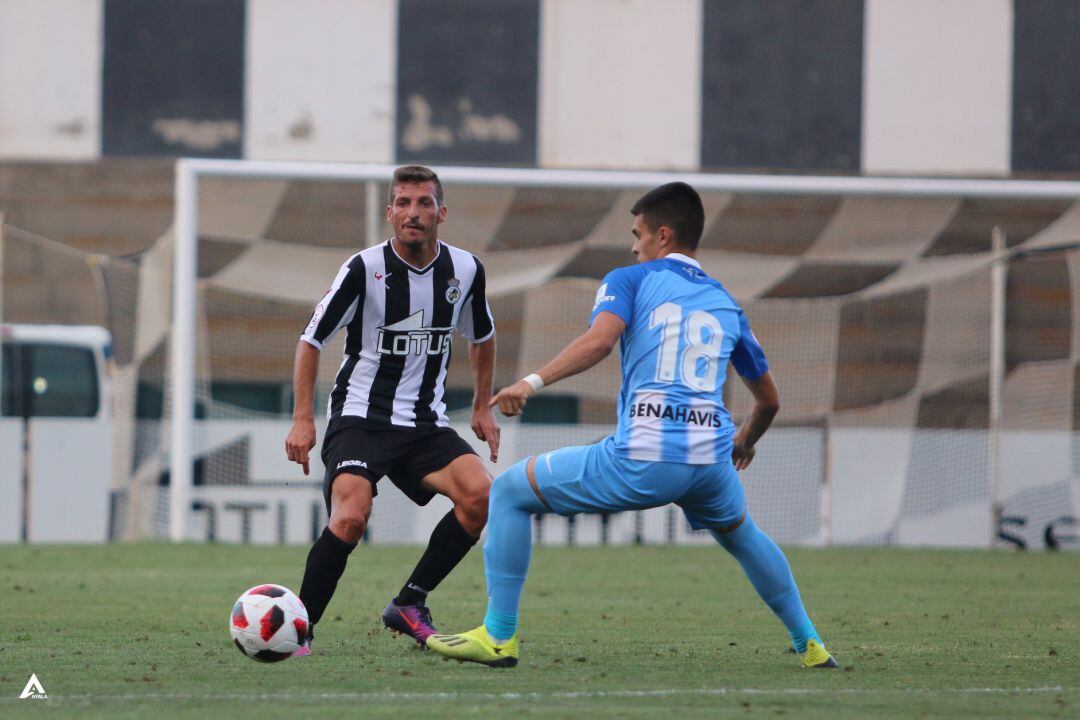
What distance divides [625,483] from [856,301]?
38.4 feet

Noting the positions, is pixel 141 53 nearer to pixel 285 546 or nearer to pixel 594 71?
pixel 594 71

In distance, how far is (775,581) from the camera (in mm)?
5980

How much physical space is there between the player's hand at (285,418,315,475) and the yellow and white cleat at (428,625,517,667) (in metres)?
0.90

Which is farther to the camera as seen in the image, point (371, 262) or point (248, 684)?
point (371, 262)

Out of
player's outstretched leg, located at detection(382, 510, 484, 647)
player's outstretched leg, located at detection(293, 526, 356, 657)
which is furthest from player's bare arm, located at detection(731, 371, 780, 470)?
player's outstretched leg, located at detection(293, 526, 356, 657)

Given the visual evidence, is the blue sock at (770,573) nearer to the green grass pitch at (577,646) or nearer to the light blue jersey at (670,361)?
the green grass pitch at (577,646)

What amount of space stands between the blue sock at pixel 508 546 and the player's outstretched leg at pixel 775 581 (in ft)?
2.41

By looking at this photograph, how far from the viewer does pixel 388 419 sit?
256 inches

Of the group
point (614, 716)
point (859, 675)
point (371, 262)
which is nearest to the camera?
point (614, 716)

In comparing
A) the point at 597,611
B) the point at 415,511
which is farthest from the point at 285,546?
the point at 597,611

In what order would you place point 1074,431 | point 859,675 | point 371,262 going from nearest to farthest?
point 859,675
point 371,262
point 1074,431

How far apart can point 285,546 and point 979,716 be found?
1037 cm

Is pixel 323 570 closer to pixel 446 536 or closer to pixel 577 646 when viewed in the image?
pixel 446 536

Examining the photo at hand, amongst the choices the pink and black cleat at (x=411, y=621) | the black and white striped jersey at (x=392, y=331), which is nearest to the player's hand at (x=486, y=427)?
the black and white striped jersey at (x=392, y=331)
